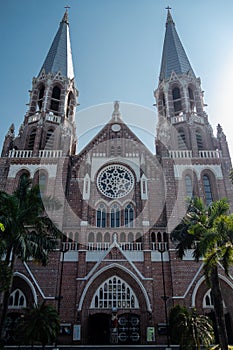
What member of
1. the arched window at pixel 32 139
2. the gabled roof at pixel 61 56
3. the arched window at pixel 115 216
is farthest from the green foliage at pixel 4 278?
the gabled roof at pixel 61 56

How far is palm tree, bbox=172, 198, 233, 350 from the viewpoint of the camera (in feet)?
51.8

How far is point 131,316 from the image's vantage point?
901 inches

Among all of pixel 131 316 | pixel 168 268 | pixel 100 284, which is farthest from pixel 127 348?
pixel 168 268

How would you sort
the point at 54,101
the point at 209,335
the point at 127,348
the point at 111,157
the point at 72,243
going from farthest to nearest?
the point at 54,101
the point at 111,157
the point at 72,243
the point at 127,348
the point at 209,335

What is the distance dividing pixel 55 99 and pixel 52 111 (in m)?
1.83

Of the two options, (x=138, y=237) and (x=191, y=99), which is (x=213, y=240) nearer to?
(x=138, y=237)

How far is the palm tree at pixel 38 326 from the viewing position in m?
14.9

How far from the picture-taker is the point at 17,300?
916 inches

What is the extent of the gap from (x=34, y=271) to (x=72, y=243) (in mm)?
3533

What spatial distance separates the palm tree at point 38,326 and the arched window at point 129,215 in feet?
39.9

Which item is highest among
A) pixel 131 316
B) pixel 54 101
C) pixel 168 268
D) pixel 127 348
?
pixel 54 101

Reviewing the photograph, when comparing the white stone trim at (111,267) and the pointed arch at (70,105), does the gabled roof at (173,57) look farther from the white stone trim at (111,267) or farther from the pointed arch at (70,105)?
the white stone trim at (111,267)

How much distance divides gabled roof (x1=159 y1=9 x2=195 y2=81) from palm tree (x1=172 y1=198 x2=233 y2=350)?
2218 centimetres

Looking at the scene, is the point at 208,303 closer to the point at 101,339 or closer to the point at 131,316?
the point at 131,316
